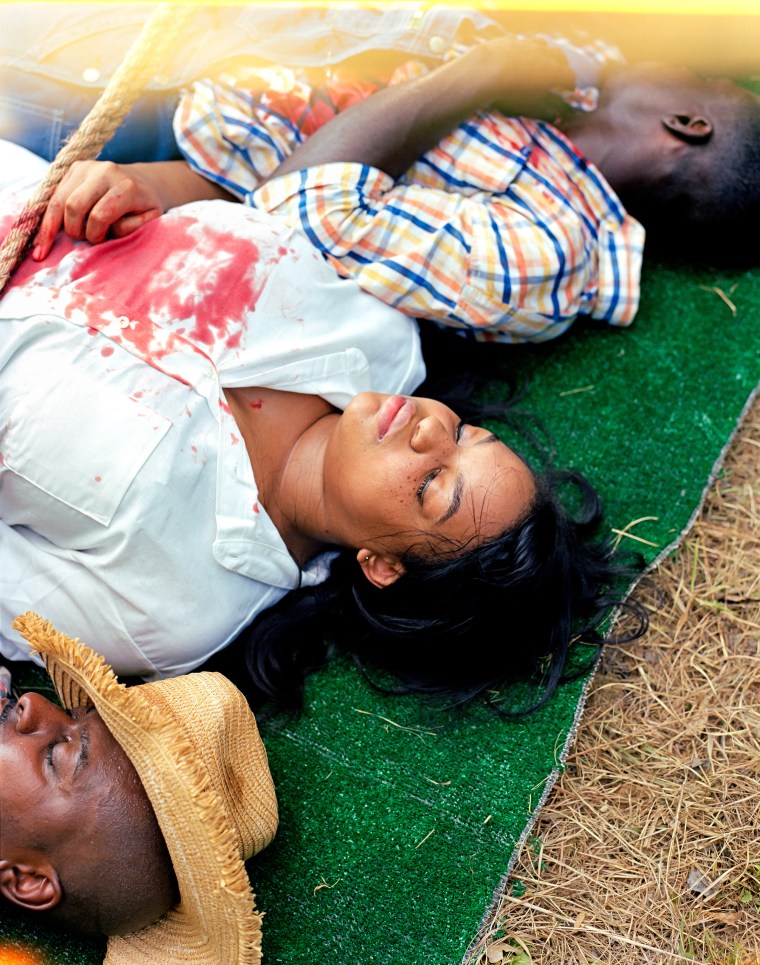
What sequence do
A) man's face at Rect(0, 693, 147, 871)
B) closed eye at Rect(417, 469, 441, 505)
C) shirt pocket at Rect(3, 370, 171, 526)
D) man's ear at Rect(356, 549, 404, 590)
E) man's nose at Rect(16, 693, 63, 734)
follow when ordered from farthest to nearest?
1. man's ear at Rect(356, 549, 404, 590)
2. closed eye at Rect(417, 469, 441, 505)
3. shirt pocket at Rect(3, 370, 171, 526)
4. man's nose at Rect(16, 693, 63, 734)
5. man's face at Rect(0, 693, 147, 871)

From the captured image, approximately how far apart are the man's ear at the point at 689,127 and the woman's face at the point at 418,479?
1.40 meters

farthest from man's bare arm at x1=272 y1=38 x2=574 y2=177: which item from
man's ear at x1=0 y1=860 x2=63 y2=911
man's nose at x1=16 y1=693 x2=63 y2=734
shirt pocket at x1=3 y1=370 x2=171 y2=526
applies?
man's ear at x1=0 y1=860 x2=63 y2=911

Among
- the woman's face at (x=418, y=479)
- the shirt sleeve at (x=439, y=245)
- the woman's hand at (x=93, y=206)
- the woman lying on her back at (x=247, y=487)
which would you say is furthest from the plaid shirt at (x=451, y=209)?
the woman's face at (x=418, y=479)

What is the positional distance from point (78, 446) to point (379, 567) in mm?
803

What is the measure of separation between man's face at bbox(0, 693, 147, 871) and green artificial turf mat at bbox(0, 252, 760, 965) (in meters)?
0.51

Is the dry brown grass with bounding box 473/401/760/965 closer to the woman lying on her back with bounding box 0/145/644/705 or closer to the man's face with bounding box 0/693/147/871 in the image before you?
the woman lying on her back with bounding box 0/145/644/705

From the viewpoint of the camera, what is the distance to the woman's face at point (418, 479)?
216 centimetres

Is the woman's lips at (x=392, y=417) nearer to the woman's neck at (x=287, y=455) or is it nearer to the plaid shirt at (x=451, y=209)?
the woman's neck at (x=287, y=455)

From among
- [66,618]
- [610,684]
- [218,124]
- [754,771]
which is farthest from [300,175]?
[754,771]

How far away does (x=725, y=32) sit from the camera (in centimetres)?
316

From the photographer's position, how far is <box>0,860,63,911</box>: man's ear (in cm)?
168

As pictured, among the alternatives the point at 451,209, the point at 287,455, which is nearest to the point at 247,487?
the point at 287,455

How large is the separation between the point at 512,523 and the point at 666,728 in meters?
0.74

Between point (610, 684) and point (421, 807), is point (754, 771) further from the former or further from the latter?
point (421, 807)
